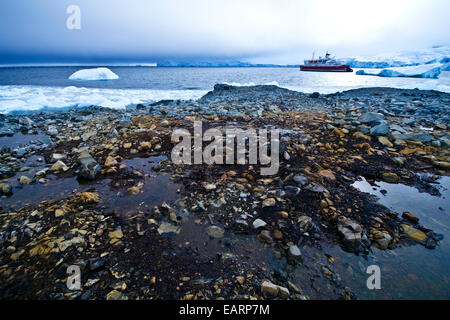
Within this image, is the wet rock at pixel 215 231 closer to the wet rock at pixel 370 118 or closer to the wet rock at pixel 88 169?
the wet rock at pixel 88 169

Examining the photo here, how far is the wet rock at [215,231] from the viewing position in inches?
89.4

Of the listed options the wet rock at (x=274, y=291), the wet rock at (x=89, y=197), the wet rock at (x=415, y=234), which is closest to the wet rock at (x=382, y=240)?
the wet rock at (x=415, y=234)

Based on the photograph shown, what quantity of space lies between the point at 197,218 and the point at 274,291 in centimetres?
122

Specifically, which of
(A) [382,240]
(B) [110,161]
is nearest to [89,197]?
(B) [110,161]

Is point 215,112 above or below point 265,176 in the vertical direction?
above

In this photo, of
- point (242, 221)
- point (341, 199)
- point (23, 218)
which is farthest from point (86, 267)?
point (341, 199)

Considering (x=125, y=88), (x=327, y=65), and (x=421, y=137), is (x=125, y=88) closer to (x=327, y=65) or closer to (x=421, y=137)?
(x=421, y=137)

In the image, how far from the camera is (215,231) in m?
2.32

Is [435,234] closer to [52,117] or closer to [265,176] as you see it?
[265,176]

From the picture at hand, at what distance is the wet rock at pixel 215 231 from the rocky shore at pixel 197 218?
0.5 inches

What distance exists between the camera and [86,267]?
1.84m

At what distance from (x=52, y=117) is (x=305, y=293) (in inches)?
403
